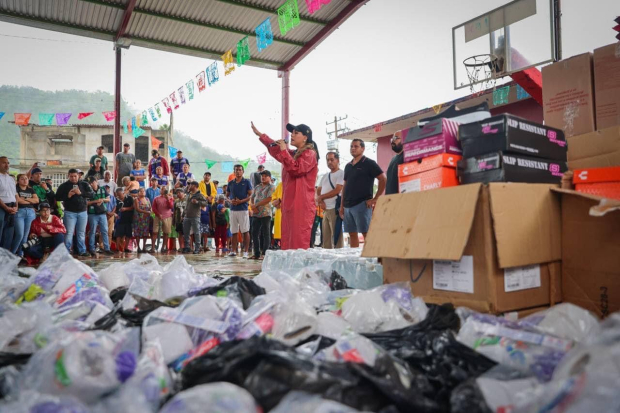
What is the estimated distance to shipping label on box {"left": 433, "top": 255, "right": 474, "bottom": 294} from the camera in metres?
1.73

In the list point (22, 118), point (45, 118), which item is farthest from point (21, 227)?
point (45, 118)

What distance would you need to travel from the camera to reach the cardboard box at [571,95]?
361cm

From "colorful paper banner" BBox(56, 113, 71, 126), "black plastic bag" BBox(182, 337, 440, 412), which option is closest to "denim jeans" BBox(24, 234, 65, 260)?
"black plastic bag" BBox(182, 337, 440, 412)

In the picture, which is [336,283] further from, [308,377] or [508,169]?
[308,377]

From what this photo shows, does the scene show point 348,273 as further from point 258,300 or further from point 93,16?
point 93,16

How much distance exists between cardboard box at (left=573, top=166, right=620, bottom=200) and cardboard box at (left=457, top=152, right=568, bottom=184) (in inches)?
4.7

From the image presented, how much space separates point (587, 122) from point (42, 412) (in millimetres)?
4218

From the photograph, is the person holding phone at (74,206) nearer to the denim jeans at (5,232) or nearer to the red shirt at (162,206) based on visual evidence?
the denim jeans at (5,232)

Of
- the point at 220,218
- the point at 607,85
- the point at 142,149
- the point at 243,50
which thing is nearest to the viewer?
the point at 607,85

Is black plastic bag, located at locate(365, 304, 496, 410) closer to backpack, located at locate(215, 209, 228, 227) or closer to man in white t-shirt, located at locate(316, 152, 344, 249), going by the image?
man in white t-shirt, located at locate(316, 152, 344, 249)

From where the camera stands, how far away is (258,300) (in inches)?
65.4

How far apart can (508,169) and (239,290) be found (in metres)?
1.33

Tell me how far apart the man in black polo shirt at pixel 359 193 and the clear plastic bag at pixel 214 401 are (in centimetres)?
420

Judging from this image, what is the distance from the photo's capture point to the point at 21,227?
6574 mm
